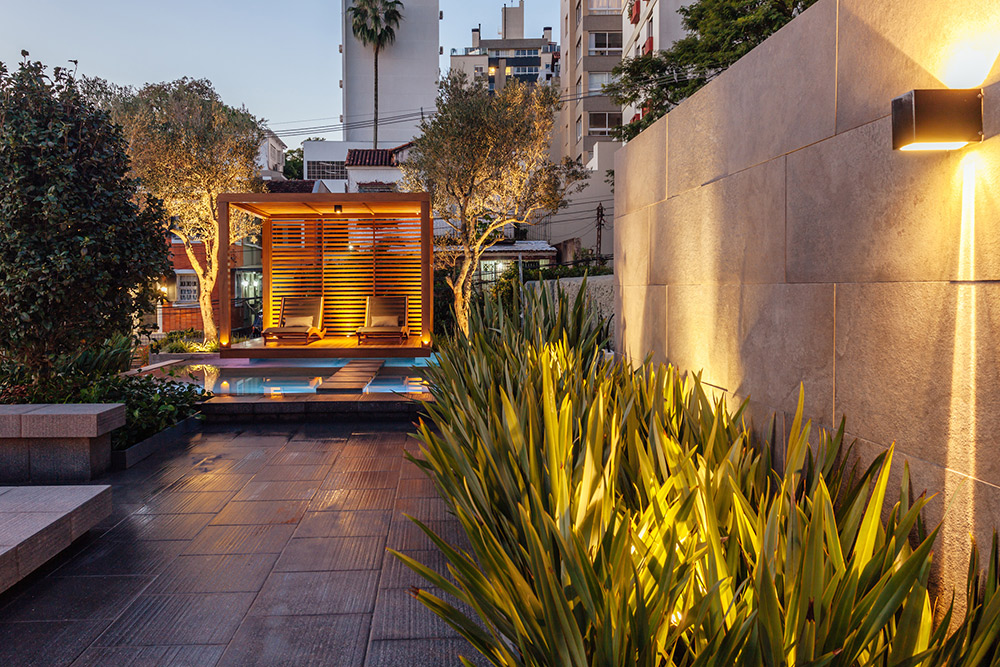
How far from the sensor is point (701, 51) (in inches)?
690

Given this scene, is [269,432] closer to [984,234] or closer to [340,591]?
[340,591]

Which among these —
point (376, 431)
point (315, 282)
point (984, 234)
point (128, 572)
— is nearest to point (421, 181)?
point (315, 282)

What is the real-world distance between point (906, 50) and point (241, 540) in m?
3.86

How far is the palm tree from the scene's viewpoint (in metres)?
38.3

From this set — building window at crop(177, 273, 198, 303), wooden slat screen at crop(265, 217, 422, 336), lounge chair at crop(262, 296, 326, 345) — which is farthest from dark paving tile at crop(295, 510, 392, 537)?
building window at crop(177, 273, 198, 303)

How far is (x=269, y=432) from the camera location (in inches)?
265

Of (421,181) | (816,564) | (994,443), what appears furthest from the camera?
(421,181)

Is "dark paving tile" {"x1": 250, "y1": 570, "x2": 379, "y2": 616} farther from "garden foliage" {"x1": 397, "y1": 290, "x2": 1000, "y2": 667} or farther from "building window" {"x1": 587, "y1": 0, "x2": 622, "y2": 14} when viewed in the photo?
Result: "building window" {"x1": 587, "y1": 0, "x2": 622, "y2": 14}

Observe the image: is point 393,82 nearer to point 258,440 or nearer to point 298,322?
point 298,322

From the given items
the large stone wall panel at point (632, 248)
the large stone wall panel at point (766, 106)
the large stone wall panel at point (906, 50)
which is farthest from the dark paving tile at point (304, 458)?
the large stone wall panel at point (906, 50)

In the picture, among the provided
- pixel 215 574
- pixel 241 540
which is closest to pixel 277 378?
pixel 241 540

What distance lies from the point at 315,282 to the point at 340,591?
11.4m

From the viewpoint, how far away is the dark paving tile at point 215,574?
3184mm

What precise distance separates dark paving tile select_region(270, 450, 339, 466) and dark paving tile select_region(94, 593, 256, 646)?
241 centimetres
